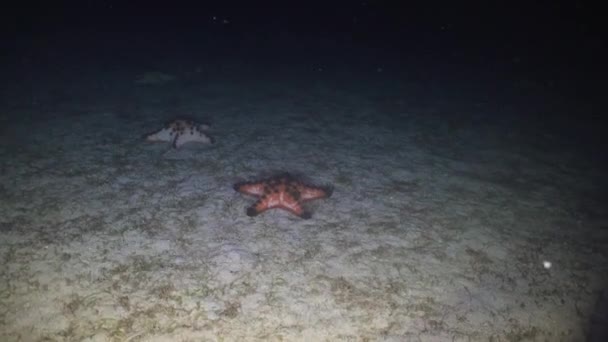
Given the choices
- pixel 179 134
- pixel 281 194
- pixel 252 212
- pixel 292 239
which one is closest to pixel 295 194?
pixel 281 194

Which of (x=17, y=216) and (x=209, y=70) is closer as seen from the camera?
(x=17, y=216)

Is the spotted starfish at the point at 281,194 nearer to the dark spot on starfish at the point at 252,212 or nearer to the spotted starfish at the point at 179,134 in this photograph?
the dark spot on starfish at the point at 252,212

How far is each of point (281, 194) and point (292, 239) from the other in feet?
2.55

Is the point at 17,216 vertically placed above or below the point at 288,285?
below

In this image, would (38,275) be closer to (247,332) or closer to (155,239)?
(155,239)

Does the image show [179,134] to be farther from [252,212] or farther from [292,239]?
[292,239]

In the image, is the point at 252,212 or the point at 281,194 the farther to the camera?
the point at 281,194

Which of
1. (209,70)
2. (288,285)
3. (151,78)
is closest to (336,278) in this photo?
(288,285)

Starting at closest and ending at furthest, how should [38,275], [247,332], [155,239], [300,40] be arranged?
1. [247,332]
2. [38,275]
3. [155,239]
4. [300,40]

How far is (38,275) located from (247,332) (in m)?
2.44

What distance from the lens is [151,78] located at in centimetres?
1384

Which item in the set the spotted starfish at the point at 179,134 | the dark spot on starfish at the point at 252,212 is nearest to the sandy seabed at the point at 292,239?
the dark spot on starfish at the point at 252,212

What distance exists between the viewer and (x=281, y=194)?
225 inches

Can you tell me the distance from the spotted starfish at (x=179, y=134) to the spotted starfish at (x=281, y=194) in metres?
2.36
